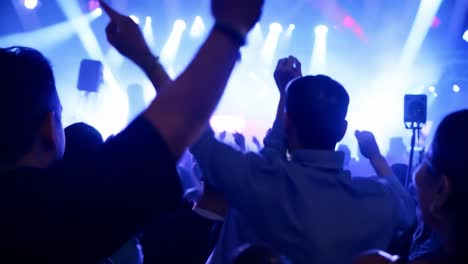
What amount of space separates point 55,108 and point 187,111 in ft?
1.13

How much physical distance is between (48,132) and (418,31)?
10.9m

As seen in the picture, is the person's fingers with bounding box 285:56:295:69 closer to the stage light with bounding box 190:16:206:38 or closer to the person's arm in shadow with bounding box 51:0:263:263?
the person's arm in shadow with bounding box 51:0:263:263

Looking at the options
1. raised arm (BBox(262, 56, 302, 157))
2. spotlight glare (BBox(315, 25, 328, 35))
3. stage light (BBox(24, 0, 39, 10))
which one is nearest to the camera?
raised arm (BBox(262, 56, 302, 157))

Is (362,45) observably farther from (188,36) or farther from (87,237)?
(87,237)

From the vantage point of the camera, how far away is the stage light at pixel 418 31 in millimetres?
10156

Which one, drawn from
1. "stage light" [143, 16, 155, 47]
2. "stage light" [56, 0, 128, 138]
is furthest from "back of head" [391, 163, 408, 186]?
"stage light" [143, 16, 155, 47]

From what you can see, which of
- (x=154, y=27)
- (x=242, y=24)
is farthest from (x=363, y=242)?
(x=154, y=27)

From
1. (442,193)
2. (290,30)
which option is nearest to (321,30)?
(290,30)

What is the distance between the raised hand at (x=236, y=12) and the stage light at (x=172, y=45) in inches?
426

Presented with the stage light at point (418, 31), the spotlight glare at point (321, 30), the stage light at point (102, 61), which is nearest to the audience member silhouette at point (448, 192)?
the stage light at point (102, 61)

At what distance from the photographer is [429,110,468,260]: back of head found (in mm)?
1007

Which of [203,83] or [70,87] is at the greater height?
[203,83]

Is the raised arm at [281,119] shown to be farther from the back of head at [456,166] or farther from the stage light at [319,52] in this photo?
the stage light at [319,52]

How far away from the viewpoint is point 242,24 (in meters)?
0.73
